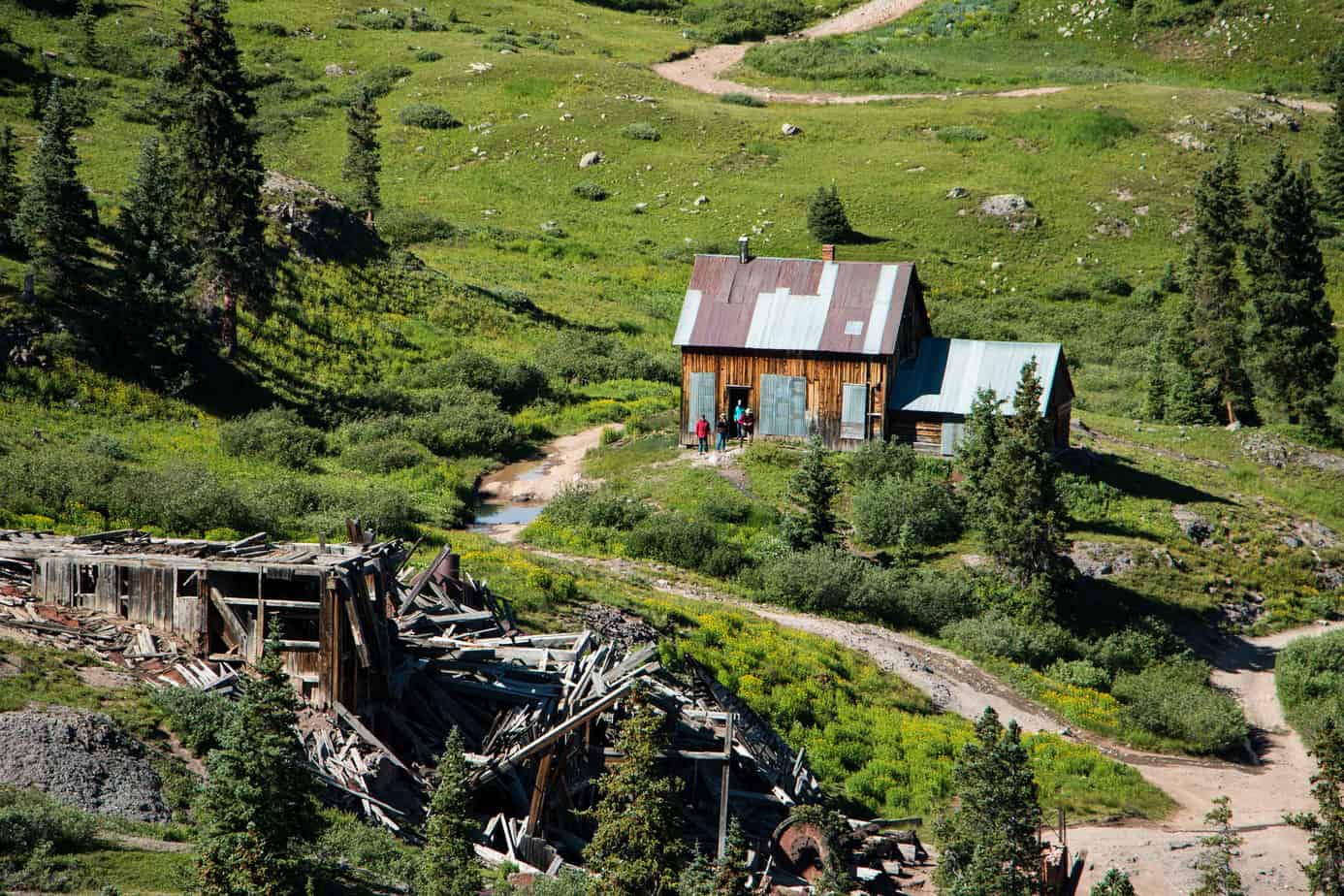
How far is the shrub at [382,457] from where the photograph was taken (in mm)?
41438

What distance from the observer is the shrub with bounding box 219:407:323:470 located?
Answer: 128 feet

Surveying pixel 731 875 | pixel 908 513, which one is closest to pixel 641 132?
pixel 908 513

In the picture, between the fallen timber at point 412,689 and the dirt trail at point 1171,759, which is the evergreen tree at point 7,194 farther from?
the fallen timber at point 412,689

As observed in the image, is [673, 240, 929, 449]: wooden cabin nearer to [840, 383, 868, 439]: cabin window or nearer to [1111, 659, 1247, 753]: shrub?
[840, 383, 868, 439]: cabin window

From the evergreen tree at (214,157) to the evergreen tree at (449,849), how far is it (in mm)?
30457

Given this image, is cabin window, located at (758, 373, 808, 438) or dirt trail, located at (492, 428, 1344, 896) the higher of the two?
cabin window, located at (758, 373, 808, 438)

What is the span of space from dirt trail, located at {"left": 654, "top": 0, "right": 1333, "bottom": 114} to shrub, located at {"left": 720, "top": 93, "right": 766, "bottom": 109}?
1.67 m

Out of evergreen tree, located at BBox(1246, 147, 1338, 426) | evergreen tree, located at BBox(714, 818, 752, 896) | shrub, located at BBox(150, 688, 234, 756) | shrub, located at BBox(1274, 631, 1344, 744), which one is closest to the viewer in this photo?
evergreen tree, located at BBox(714, 818, 752, 896)

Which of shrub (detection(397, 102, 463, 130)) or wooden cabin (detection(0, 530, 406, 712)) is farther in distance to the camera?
shrub (detection(397, 102, 463, 130))

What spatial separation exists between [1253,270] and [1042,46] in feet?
182

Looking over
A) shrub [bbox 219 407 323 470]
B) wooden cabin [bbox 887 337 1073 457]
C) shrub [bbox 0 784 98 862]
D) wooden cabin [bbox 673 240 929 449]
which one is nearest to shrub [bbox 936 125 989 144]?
wooden cabin [bbox 673 240 929 449]

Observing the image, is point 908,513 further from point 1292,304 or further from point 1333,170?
point 1333,170

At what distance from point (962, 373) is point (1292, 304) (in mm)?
14122

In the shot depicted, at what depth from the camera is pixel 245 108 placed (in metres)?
44.4
